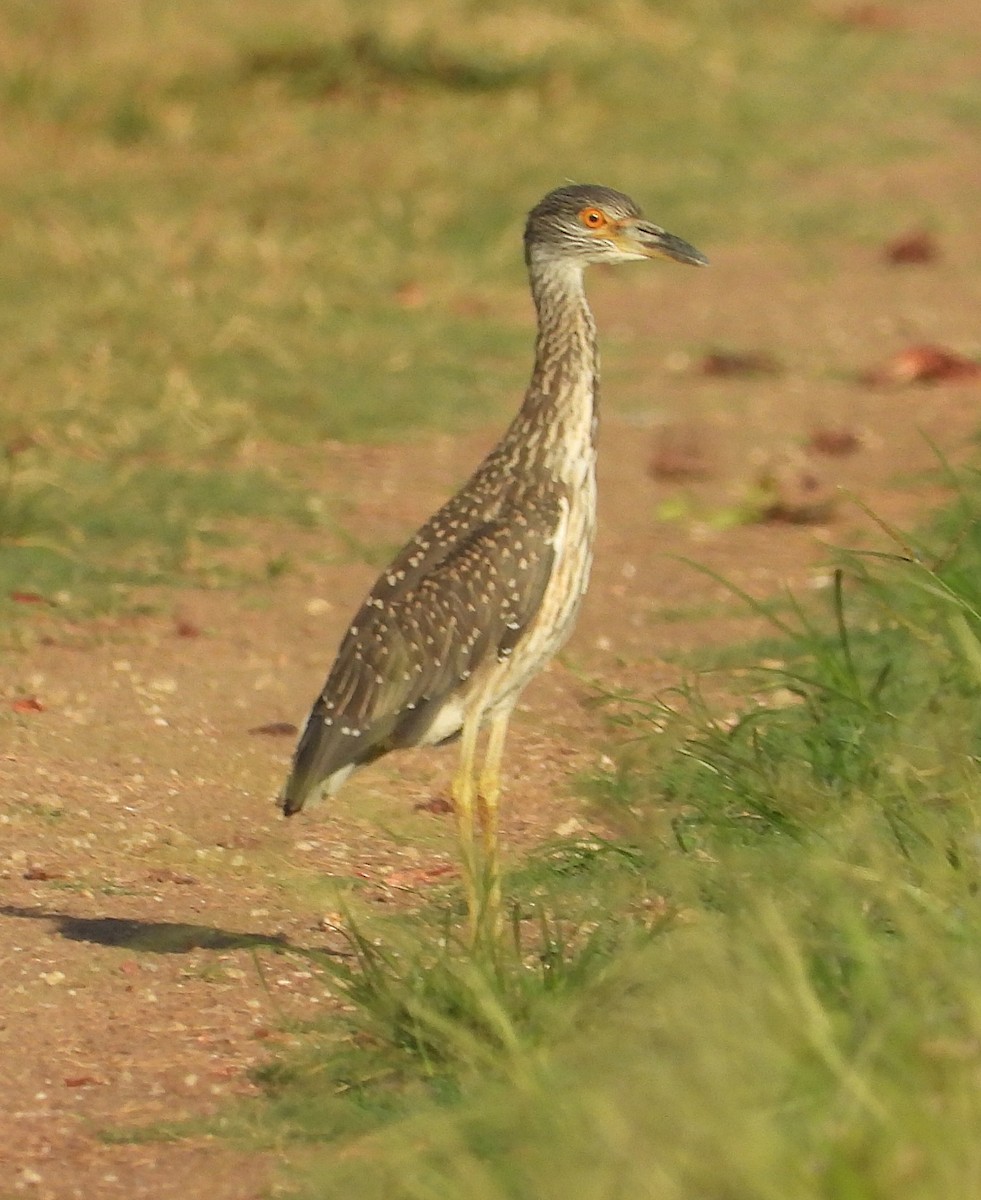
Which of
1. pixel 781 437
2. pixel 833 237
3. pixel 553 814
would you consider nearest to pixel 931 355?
pixel 781 437

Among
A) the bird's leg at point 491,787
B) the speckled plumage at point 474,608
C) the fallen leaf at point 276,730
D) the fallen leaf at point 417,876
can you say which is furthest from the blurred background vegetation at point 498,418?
the fallen leaf at point 276,730

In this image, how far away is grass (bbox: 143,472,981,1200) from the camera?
11.2 ft

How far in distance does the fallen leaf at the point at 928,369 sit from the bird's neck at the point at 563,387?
4326 mm

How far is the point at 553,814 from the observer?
20.0 feet

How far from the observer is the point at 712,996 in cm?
363

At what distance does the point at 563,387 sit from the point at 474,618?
64 centimetres

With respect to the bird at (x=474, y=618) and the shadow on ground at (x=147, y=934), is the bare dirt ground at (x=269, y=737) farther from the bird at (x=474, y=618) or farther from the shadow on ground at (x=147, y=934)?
the bird at (x=474, y=618)

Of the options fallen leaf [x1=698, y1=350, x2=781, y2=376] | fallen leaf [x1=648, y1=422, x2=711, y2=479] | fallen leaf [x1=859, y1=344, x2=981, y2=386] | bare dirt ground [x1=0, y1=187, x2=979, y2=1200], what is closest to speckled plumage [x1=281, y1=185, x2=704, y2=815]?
bare dirt ground [x1=0, y1=187, x2=979, y2=1200]

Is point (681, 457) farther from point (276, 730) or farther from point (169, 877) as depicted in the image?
point (169, 877)

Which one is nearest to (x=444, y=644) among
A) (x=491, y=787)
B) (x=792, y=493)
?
(x=491, y=787)

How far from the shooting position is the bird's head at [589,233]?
608 cm

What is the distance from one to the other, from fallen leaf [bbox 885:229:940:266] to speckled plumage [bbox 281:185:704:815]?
6.67 metres

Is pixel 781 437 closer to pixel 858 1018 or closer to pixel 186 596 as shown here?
pixel 186 596

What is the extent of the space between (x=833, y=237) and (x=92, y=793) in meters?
7.27
